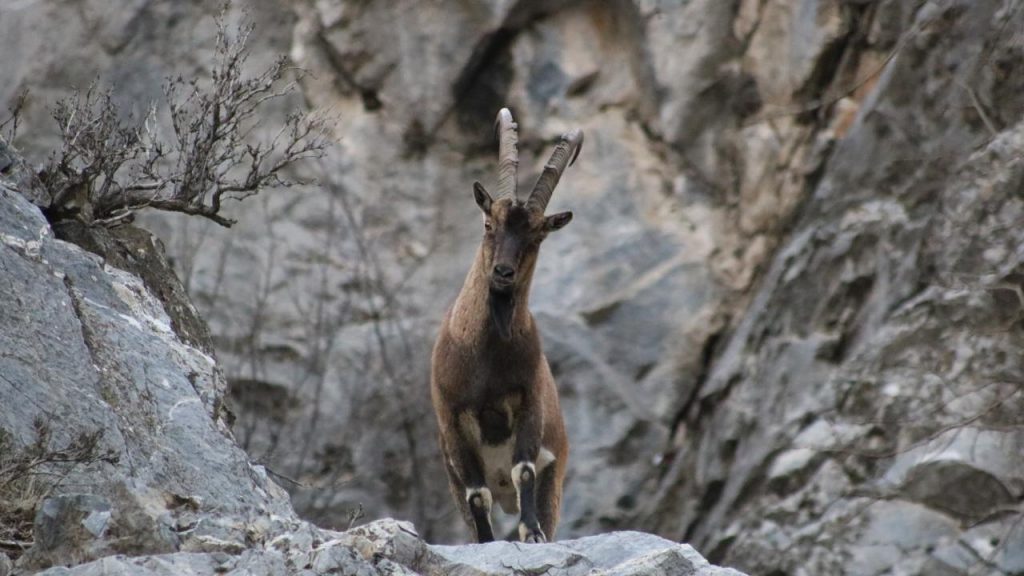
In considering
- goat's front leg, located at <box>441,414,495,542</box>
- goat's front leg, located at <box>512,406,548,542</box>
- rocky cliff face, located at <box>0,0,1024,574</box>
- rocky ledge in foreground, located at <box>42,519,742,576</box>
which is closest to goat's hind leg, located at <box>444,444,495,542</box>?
goat's front leg, located at <box>441,414,495,542</box>

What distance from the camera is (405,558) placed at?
17.4 feet

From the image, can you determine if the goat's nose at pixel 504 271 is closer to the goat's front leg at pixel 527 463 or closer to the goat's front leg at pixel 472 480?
the goat's front leg at pixel 527 463

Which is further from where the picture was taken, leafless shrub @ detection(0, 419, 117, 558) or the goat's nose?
the goat's nose

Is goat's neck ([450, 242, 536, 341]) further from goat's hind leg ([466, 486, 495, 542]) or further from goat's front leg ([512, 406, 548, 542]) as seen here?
goat's hind leg ([466, 486, 495, 542])

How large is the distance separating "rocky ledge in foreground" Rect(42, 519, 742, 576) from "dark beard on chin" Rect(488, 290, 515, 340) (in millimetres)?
2478

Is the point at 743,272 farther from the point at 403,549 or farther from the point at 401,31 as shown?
the point at 403,549

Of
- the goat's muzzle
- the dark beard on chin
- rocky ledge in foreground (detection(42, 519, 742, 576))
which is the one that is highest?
the goat's muzzle

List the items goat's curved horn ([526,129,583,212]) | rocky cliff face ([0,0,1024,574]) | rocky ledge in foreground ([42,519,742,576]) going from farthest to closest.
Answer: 1. rocky cliff face ([0,0,1024,574])
2. goat's curved horn ([526,129,583,212])
3. rocky ledge in foreground ([42,519,742,576])

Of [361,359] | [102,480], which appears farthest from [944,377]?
[102,480]

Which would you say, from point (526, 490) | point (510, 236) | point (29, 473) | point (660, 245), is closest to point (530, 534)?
point (526, 490)

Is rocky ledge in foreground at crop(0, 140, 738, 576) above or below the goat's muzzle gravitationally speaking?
below

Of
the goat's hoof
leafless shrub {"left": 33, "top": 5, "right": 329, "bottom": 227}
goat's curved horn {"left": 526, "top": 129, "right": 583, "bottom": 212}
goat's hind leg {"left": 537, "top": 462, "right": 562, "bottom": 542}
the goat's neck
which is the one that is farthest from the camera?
goat's hind leg {"left": 537, "top": 462, "right": 562, "bottom": 542}

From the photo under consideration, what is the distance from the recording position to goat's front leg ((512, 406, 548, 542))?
8133 millimetres

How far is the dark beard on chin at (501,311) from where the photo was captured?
8.30 metres
